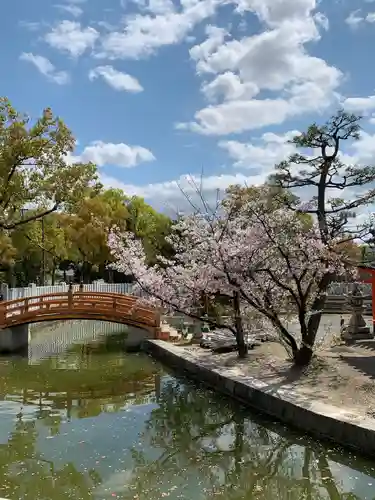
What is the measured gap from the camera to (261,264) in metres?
12.5

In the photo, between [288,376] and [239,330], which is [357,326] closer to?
[239,330]

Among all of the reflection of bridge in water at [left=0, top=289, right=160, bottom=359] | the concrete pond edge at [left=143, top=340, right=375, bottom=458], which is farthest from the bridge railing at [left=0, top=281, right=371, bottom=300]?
the concrete pond edge at [left=143, top=340, right=375, bottom=458]

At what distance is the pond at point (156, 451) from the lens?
7.30m

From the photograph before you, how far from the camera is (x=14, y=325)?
64.5 feet

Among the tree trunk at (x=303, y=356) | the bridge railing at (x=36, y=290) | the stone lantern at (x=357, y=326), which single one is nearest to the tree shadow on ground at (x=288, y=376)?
the tree trunk at (x=303, y=356)

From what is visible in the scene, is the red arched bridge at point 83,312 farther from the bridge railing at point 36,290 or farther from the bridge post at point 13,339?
the bridge railing at point 36,290

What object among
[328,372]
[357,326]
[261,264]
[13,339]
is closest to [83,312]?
[13,339]

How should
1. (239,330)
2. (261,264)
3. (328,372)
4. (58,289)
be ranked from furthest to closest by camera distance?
1. (58,289)
2. (239,330)
3. (261,264)
4. (328,372)

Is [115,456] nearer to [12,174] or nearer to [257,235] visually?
[257,235]

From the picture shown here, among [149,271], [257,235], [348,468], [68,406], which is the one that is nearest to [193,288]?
[149,271]

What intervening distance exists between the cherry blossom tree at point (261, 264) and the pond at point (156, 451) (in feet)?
7.71

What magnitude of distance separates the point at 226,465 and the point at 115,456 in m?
1.73

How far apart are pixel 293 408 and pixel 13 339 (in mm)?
12971

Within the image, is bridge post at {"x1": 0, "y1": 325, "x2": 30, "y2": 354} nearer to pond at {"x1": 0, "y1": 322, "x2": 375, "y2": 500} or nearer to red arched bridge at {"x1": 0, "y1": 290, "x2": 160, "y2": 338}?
red arched bridge at {"x1": 0, "y1": 290, "x2": 160, "y2": 338}
